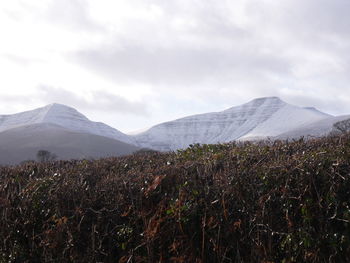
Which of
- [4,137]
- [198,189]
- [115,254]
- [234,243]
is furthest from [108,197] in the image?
[4,137]

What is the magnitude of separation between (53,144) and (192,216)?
132226 mm

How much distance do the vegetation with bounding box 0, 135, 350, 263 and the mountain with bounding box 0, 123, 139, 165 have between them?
107046mm

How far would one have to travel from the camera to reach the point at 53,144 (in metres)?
131

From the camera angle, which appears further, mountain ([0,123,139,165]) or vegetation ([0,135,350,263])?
mountain ([0,123,139,165])

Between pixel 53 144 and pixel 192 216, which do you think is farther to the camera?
pixel 53 144

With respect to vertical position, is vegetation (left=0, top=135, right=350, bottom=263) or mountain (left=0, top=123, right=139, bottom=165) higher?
mountain (left=0, top=123, right=139, bottom=165)

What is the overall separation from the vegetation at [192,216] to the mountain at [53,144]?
107m

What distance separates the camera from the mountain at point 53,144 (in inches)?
4560

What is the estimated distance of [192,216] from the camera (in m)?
3.74

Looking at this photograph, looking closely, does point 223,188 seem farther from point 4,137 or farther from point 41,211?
point 4,137

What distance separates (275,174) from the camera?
366 cm

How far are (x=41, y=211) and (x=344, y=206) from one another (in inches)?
109

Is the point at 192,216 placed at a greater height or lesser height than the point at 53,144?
lesser

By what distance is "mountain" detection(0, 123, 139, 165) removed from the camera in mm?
115812
